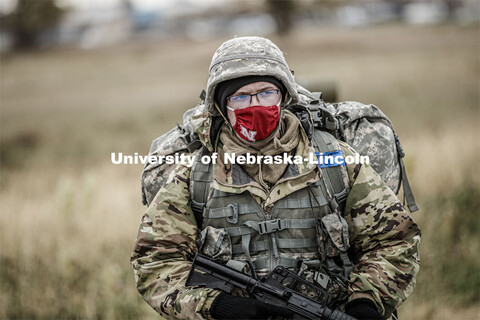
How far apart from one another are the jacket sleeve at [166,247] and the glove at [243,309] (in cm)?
13

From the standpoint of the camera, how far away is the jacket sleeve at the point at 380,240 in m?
2.52

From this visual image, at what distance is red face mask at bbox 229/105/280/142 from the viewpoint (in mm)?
2578

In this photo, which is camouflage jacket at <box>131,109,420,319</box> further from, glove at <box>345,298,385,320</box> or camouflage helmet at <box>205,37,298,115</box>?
camouflage helmet at <box>205,37,298,115</box>

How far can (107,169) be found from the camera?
31.3 feet

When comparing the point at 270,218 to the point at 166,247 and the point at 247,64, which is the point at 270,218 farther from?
the point at 247,64

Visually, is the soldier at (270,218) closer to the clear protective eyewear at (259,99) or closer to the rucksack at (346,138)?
the clear protective eyewear at (259,99)

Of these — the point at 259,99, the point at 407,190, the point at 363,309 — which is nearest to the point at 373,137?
the point at 407,190

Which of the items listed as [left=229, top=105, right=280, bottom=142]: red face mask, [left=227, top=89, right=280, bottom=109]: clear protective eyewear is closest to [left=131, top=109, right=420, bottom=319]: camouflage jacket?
[left=229, top=105, right=280, bottom=142]: red face mask

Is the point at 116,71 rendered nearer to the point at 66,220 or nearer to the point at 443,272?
the point at 66,220

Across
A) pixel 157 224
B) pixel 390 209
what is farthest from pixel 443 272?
pixel 157 224

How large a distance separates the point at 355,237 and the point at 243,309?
2.66 ft

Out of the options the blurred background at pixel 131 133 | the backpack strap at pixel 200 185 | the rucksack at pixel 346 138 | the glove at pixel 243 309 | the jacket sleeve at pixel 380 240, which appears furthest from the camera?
the blurred background at pixel 131 133

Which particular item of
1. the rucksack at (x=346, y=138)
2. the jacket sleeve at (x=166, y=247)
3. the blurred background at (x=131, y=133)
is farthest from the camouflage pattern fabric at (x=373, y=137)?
the blurred background at (x=131, y=133)

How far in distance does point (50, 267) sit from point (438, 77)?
488 inches
